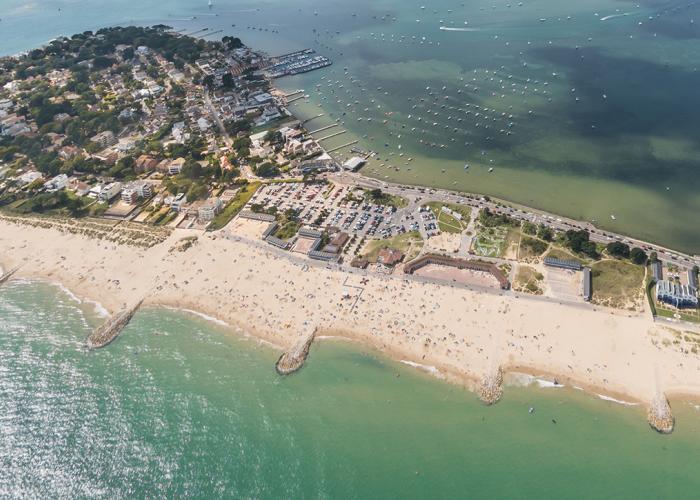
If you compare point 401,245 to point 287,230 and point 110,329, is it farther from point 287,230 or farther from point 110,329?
point 110,329

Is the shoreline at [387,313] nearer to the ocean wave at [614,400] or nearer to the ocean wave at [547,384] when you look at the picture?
the ocean wave at [614,400]

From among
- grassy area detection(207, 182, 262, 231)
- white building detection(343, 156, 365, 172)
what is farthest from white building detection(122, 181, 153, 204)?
white building detection(343, 156, 365, 172)

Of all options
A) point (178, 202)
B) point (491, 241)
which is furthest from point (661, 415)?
point (178, 202)

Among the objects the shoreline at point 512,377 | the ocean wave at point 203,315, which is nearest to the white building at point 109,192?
the ocean wave at point 203,315

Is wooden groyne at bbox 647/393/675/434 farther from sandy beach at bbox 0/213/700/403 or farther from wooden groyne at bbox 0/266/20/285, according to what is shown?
wooden groyne at bbox 0/266/20/285

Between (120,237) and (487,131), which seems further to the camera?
(487,131)

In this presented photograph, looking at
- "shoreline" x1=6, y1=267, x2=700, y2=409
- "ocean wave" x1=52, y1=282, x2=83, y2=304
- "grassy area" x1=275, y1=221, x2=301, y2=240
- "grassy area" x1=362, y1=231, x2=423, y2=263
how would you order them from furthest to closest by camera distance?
"grassy area" x1=275, y1=221, x2=301, y2=240 → "grassy area" x1=362, y1=231, x2=423, y2=263 → "ocean wave" x1=52, y1=282, x2=83, y2=304 → "shoreline" x1=6, y1=267, x2=700, y2=409

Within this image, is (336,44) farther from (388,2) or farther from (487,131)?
(487,131)

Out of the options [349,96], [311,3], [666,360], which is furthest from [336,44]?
[666,360]
